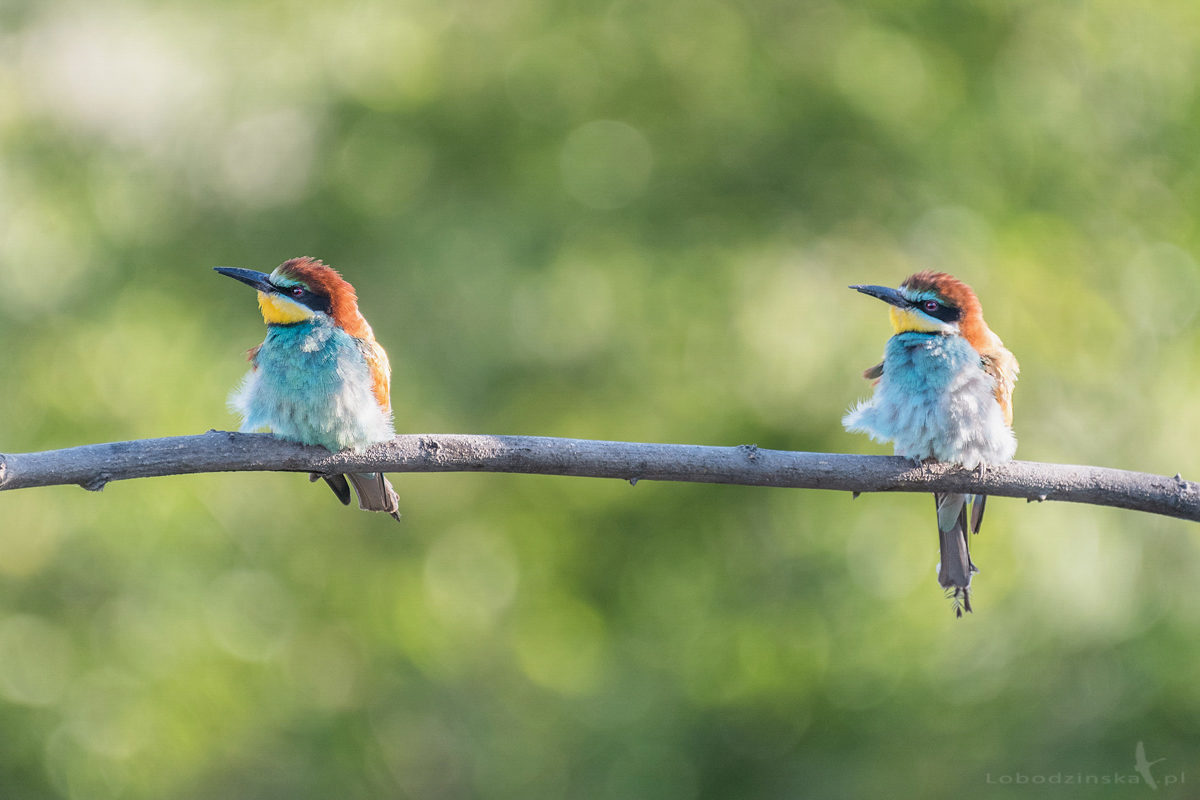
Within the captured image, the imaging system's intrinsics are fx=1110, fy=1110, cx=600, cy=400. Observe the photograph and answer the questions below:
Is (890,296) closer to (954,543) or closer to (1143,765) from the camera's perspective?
(954,543)

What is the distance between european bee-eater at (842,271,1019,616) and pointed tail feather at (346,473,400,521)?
45.8 inches

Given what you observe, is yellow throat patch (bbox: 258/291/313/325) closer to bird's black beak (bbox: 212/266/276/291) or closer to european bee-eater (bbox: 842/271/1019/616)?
bird's black beak (bbox: 212/266/276/291)

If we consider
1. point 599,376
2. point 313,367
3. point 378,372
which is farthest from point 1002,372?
point 599,376

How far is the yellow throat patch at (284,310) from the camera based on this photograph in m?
2.62

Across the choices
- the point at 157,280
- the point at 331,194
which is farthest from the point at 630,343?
the point at 157,280

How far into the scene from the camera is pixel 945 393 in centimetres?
264

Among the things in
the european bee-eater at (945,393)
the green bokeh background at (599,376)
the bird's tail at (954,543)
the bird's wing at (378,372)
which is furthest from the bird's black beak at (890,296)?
the green bokeh background at (599,376)

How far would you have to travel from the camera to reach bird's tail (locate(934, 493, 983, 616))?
2.84m

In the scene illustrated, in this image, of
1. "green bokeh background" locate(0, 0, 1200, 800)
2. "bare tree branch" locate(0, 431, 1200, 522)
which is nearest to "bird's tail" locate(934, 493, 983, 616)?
"bare tree branch" locate(0, 431, 1200, 522)

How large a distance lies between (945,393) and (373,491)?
1.37 m

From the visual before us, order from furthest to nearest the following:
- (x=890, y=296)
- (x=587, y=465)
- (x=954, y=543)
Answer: (x=954, y=543), (x=890, y=296), (x=587, y=465)

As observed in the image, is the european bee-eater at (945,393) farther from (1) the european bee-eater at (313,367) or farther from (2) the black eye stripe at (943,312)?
(1) the european bee-eater at (313,367)

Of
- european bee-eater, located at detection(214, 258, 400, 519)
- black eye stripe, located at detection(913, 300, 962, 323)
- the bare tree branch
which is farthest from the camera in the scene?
black eye stripe, located at detection(913, 300, 962, 323)

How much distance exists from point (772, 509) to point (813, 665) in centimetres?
79
